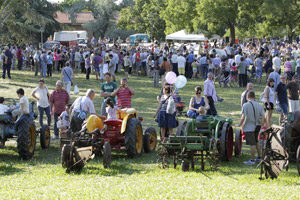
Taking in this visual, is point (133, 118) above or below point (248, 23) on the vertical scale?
below

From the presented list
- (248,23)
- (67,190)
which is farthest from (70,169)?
(248,23)

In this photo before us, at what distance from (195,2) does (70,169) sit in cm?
4454

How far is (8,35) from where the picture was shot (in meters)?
58.8

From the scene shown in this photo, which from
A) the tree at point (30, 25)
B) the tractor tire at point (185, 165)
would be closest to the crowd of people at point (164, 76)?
the tractor tire at point (185, 165)

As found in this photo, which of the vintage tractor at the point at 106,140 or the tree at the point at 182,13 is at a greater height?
the tree at the point at 182,13

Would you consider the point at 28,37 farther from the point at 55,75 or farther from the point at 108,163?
the point at 108,163

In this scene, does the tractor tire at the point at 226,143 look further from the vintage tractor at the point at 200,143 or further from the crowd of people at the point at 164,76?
the crowd of people at the point at 164,76

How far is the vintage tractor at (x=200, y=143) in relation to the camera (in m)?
10.5

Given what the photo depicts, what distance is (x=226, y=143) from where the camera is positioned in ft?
37.6

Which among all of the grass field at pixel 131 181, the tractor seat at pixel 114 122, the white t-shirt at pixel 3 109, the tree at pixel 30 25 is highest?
the tree at pixel 30 25

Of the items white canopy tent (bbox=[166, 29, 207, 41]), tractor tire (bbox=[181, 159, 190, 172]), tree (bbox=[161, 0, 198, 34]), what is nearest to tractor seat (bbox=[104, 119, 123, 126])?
tractor tire (bbox=[181, 159, 190, 172])

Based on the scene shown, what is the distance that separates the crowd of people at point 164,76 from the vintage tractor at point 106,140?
372 mm

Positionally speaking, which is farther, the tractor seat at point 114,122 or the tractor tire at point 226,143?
the tractor seat at point 114,122

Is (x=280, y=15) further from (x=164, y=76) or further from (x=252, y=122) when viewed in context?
(x=252, y=122)
